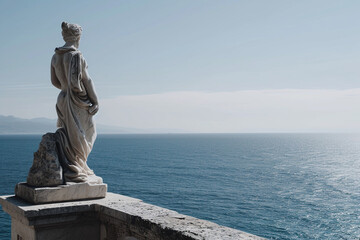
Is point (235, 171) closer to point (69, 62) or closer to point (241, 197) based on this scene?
point (241, 197)

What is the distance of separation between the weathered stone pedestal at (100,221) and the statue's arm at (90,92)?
1.38 metres

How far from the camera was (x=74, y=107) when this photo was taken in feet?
18.7

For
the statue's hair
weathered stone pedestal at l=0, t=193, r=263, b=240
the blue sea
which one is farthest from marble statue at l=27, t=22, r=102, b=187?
the blue sea

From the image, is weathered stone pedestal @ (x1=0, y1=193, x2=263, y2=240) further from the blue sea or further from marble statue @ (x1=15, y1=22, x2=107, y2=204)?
the blue sea

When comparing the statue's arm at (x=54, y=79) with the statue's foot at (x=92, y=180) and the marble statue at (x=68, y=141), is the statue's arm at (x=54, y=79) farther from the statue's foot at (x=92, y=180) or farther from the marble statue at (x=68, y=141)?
the statue's foot at (x=92, y=180)

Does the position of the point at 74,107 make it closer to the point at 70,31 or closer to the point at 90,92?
the point at 90,92

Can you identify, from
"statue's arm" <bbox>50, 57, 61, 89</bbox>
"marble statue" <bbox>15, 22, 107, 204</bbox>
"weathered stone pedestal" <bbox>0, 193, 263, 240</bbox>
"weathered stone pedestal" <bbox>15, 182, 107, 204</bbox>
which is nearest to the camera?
"weathered stone pedestal" <bbox>0, 193, 263, 240</bbox>

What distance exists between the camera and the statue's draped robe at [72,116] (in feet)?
18.3

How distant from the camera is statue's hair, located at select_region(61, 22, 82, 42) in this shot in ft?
19.0

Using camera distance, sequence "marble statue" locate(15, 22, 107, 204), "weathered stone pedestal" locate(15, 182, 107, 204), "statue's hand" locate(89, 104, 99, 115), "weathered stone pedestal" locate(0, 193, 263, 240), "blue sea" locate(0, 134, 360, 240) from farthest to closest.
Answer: "blue sea" locate(0, 134, 360, 240) < "statue's hand" locate(89, 104, 99, 115) < "marble statue" locate(15, 22, 107, 204) < "weathered stone pedestal" locate(15, 182, 107, 204) < "weathered stone pedestal" locate(0, 193, 263, 240)

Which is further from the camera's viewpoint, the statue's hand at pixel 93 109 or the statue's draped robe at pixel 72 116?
the statue's hand at pixel 93 109

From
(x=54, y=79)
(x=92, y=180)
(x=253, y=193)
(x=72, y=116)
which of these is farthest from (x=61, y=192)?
(x=253, y=193)

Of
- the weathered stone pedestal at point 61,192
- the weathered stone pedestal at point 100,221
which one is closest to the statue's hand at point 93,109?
the weathered stone pedestal at point 61,192

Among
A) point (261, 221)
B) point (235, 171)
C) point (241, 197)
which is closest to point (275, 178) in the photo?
point (235, 171)
